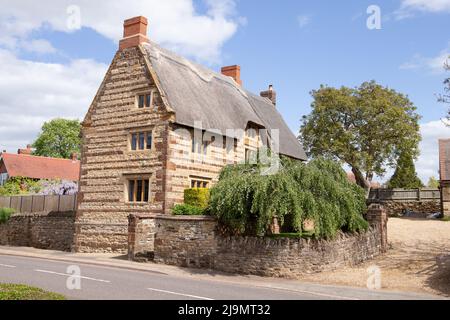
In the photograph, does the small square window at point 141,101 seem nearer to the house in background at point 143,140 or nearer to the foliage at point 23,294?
the house in background at point 143,140

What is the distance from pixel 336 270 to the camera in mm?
17781

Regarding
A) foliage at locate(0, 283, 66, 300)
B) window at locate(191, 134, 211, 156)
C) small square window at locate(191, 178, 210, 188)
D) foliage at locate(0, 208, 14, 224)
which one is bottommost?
foliage at locate(0, 283, 66, 300)

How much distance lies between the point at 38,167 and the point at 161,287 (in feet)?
163

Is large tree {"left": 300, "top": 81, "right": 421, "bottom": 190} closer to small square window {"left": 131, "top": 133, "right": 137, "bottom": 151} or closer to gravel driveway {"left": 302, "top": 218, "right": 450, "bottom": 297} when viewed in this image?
gravel driveway {"left": 302, "top": 218, "right": 450, "bottom": 297}

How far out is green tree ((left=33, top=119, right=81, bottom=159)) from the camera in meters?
70.2

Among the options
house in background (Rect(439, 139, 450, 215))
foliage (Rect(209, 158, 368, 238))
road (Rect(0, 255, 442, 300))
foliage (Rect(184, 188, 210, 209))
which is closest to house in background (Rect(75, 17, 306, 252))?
foliage (Rect(184, 188, 210, 209))

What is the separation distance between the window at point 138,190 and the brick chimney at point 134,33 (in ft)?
27.3

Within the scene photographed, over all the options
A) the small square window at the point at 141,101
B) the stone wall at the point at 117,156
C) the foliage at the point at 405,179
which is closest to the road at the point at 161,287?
the stone wall at the point at 117,156

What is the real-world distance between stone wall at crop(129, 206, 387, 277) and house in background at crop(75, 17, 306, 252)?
306cm

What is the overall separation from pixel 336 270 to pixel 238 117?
1389 centimetres

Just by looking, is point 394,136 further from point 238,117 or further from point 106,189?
point 106,189
